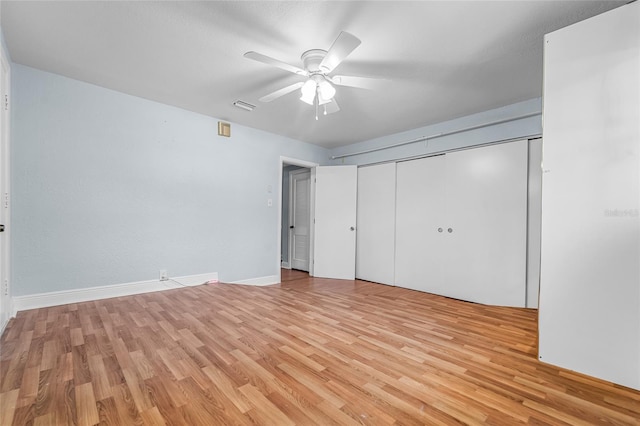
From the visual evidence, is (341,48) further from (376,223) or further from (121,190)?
(376,223)

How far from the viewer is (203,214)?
3.94 m

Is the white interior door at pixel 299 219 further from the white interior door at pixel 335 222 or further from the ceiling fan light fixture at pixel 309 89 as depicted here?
the ceiling fan light fixture at pixel 309 89

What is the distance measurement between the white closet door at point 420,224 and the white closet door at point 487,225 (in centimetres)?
16

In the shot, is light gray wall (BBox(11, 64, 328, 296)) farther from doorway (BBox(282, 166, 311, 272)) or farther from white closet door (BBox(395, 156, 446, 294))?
white closet door (BBox(395, 156, 446, 294))

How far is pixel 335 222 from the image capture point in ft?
16.7

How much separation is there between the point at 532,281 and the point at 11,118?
5.90m

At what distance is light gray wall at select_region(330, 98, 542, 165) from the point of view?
3340 mm

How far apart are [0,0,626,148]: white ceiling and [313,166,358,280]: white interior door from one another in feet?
5.79

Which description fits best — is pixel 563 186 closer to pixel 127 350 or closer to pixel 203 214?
pixel 127 350

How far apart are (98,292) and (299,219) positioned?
3.76 m

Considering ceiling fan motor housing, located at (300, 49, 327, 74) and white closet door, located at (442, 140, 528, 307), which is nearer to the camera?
ceiling fan motor housing, located at (300, 49, 327, 74)

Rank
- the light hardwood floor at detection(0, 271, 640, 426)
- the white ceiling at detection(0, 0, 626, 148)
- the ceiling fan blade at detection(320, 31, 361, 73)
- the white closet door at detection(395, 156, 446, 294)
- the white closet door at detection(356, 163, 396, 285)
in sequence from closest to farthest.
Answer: the light hardwood floor at detection(0, 271, 640, 426) < the ceiling fan blade at detection(320, 31, 361, 73) < the white ceiling at detection(0, 0, 626, 148) < the white closet door at detection(395, 156, 446, 294) < the white closet door at detection(356, 163, 396, 285)

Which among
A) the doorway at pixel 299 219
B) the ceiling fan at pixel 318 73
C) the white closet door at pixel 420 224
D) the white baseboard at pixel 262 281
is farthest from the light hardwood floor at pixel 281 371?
the doorway at pixel 299 219

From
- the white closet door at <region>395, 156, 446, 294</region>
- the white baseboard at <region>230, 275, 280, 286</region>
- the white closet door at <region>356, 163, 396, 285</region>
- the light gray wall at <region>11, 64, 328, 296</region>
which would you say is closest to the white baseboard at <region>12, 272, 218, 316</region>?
the light gray wall at <region>11, 64, 328, 296</region>
